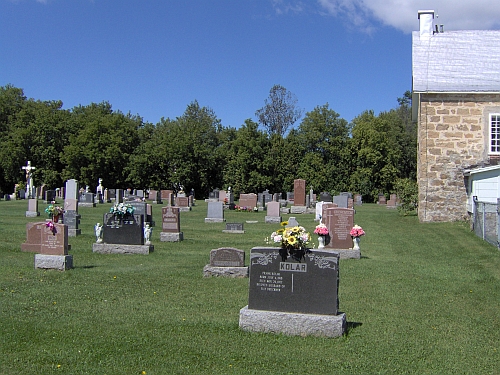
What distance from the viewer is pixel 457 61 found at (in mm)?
27734

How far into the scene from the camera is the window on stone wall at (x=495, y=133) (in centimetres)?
2677

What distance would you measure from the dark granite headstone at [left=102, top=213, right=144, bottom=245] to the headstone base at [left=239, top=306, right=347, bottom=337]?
886cm

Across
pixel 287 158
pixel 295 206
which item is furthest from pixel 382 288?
pixel 287 158

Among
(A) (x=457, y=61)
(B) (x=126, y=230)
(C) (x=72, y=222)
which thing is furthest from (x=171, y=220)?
(A) (x=457, y=61)

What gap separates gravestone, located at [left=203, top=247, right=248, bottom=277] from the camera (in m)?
12.0

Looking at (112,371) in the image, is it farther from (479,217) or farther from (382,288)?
(479,217)

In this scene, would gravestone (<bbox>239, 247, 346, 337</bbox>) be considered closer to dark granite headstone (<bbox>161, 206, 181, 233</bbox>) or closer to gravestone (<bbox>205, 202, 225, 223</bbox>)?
dark granite headstone (<bbox>161, 206, 181, 233</bbox>)

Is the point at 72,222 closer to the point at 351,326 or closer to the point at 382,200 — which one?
the point at 351,326

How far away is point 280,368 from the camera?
6.12 metres

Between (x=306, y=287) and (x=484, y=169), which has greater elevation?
(x=484, y=169)

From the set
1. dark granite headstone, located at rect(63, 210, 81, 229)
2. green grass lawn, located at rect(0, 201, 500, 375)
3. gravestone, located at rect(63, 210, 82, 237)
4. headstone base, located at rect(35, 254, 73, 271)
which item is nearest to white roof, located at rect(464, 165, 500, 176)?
green grass lawn, located at rect(0, 201, 500, 375)

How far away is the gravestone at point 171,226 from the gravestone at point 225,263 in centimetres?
733

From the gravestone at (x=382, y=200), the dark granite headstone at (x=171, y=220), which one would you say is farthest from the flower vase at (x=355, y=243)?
the gravestone at (x=382, y=200)

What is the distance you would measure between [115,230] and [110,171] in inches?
1792
